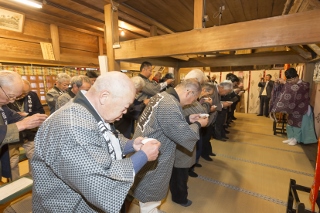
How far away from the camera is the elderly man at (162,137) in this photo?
68.9 inches

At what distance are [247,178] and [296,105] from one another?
255cm

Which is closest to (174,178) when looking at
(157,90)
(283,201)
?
(283,201)

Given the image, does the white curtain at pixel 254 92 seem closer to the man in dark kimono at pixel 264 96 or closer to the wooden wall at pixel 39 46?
the man in dark kimono at pixel 264 96

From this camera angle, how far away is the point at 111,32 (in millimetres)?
3398

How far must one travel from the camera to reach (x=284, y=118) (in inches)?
211

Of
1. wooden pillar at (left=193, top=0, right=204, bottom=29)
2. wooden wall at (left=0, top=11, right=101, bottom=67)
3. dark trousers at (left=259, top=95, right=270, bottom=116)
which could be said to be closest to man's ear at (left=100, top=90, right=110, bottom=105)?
wooden pillar at (left=193, top=0, right=204, bottom=29)

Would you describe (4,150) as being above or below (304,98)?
below

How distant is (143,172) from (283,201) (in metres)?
2.12

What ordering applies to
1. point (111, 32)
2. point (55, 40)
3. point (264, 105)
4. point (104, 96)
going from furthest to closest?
1. point (264, 105)
2. point (55, 40)
3. point (111, 32)
4. point (104, 96)

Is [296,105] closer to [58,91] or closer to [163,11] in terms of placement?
[163,11]

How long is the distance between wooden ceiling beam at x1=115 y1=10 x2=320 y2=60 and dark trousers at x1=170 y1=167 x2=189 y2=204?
188 centimetres

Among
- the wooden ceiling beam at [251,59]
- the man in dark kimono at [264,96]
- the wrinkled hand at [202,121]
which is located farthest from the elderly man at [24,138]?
the man in dark kimono at [264,96]

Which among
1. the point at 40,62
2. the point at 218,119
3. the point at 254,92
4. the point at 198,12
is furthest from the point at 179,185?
the point at 254,92

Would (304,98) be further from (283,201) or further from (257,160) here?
(283,201)
